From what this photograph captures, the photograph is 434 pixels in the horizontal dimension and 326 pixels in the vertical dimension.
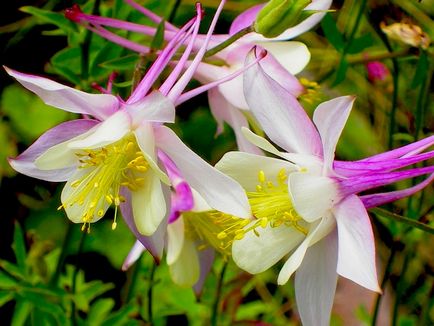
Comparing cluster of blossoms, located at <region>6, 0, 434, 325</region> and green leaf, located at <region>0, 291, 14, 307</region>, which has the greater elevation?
cluster of blossoms, located at <region>6, 0, 434, 325</region>

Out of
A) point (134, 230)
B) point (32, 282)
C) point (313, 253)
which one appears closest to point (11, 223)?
point (32, 282)

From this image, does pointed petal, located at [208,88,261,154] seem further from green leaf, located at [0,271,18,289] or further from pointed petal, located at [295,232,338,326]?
green leaf, located at [0,271,18,289]

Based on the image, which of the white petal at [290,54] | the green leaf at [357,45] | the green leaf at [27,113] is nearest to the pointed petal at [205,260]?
the white petal at [290,54]

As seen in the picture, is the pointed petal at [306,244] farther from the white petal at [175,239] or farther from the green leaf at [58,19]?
the green leaf at [58,19]

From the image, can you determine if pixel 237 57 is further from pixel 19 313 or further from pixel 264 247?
pixel 19 313

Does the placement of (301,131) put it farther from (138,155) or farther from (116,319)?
(116,319)

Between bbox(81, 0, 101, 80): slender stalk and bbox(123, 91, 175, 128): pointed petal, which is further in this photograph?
bbox(81, 0, 101, 80): slender stalk

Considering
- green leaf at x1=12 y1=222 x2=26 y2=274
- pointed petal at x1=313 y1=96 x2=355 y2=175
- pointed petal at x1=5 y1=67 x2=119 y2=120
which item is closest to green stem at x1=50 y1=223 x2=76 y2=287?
green leaf at x1=12 y1=222 x2=26 y2=274

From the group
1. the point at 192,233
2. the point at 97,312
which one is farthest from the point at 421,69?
the point at 97,312
